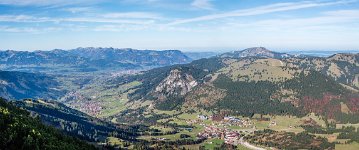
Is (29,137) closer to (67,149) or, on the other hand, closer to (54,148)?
(54,148)

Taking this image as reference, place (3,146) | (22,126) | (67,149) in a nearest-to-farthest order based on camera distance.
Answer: (3,146), (22,126), (67,149)

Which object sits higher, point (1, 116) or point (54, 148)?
point (1, 116)

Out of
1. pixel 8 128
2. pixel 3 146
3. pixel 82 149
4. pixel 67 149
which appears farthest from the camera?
pixel 82 149

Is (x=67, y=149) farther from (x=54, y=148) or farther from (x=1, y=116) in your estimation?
(x=1, y=116)

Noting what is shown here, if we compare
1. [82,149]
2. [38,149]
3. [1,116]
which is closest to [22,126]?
[1,116]

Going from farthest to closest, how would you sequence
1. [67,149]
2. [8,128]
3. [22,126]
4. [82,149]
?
[82,149] → [67,149] → [22,126] → [8,128]

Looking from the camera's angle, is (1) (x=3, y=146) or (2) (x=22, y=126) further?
(2) (x=22, y=126)

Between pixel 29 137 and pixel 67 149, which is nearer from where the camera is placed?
pixel 29 137

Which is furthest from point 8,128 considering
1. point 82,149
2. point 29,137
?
point 82,149

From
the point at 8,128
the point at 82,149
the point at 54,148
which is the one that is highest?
the point at 8,128
